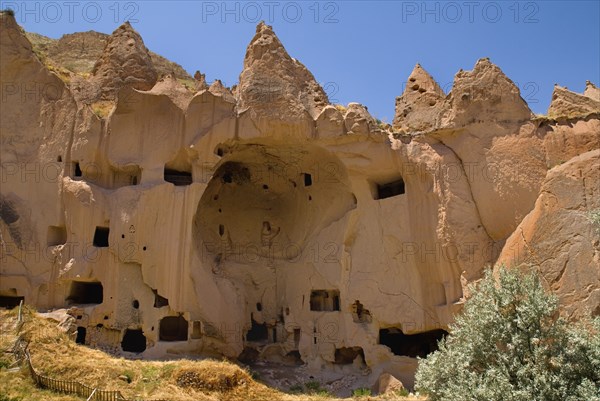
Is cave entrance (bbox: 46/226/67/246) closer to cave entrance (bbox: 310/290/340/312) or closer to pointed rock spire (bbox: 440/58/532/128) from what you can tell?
cave entrance (bbox: 310/290/340/312)

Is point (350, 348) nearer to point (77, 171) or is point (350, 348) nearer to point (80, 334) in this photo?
point (80, 334)

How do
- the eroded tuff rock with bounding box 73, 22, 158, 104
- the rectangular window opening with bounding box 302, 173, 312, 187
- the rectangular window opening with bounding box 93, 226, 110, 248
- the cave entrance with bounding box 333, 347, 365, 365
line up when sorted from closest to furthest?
the rectangular window opening with bounding box 93, 226, 110, 248 < the cave entrance with bounding box 333, 347, 365, 365 < the eroded tuff rock with bounding box 73, 22, 158, 104 < the rectangular window opening with bounding box 302, 173, 312, 187

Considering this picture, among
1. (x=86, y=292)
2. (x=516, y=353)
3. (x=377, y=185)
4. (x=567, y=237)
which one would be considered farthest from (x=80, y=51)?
(x=516, y=353)

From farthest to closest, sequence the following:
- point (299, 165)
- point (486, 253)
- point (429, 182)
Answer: point (299, 165), point (429, 182), point (486, 253)

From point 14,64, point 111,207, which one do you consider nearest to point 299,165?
point 111,207

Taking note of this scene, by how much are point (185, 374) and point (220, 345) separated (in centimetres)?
Result: 603

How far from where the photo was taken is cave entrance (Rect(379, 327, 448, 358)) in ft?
77.3

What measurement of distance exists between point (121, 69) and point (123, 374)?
15.6 metres

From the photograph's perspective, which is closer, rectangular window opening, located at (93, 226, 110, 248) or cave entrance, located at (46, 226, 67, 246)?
cave entrance, located at (46, 226, 67, 246)

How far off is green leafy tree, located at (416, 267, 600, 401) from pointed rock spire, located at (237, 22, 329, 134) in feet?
37.7

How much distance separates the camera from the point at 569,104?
72.1 feet

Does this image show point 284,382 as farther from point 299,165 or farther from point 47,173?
point 47,173

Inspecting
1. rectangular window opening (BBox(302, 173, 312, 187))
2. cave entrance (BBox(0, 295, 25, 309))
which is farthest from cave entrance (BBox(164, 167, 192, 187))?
cave entrance (BBox(0, 295, 25, 309))

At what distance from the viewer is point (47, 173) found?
23.3 meters
